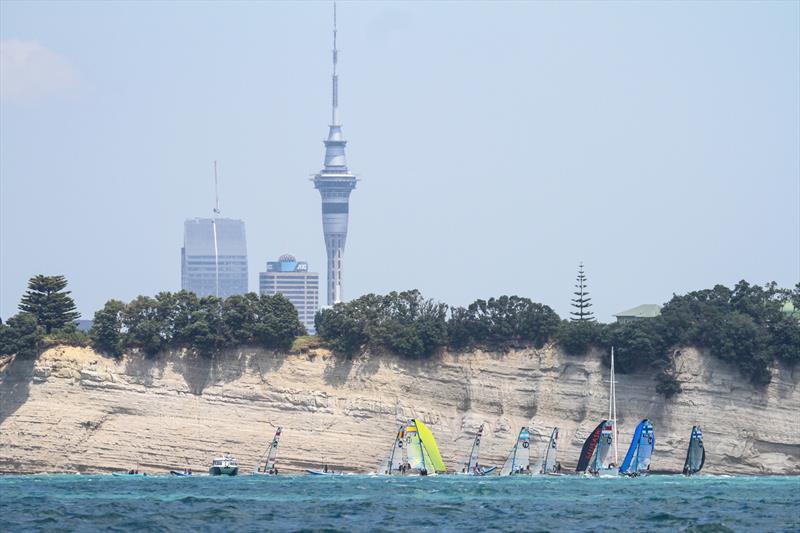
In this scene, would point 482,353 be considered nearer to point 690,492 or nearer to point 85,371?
point 85,371

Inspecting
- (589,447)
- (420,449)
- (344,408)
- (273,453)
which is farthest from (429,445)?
(273,453)

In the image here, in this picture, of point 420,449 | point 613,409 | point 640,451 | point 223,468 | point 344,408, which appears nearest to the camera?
point 420,449

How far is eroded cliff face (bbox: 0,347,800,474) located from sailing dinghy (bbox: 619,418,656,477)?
339 inches

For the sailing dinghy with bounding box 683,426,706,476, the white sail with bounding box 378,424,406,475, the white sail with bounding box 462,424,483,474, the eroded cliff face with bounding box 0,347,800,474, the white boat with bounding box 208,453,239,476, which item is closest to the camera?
the white sail with bounding box 378,424,406,475

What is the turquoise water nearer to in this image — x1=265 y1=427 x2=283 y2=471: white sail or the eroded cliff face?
x1=265 y1=427 x2=283 y2=471: white sail

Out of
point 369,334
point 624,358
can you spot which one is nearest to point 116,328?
point 369,334

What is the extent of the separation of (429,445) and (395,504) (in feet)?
116

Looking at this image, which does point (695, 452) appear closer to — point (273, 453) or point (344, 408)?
point (344, 408)

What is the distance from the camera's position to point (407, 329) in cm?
12694

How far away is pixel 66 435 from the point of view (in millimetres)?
121938

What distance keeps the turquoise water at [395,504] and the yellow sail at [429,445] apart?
211 inches

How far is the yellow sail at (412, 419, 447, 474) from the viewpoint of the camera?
4496 inches

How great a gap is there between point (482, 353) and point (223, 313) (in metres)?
19.0

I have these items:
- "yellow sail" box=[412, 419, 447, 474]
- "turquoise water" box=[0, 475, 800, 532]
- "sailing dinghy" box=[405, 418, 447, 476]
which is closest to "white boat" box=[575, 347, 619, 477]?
"turquoise water" box=[0, 475, 800, 532]
